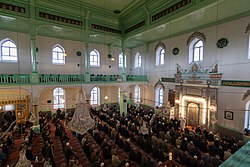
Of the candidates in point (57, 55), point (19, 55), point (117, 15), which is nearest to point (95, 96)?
point (57, 55)

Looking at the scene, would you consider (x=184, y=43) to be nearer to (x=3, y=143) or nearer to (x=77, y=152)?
(x=77, y=152)

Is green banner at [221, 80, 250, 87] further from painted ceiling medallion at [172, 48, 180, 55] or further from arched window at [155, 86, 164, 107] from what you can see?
arched window at [155, 86, 164, 107]

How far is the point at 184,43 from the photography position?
41.0 feet

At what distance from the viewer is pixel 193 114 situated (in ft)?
39.1

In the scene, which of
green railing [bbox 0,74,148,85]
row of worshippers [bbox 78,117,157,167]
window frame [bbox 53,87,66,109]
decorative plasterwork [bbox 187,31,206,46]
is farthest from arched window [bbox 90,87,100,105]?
decorative plasterwork [bbox 187,31,206,46]

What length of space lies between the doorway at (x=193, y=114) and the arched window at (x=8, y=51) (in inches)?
605

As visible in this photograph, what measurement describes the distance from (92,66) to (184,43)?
31.8 ft

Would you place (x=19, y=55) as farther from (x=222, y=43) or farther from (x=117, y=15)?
(x=222, y=43)

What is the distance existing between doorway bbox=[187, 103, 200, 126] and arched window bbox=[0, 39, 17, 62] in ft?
50.4

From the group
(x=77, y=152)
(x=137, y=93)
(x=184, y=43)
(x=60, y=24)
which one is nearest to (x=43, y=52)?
(x=60, y=24)

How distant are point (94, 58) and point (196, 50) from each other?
34.3 feet

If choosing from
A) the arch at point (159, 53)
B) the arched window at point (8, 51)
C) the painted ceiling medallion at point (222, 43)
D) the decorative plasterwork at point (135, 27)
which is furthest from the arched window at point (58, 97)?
the painted ceiling medallion at point (222, 43)

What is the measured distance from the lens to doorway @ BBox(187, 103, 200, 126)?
11595mm

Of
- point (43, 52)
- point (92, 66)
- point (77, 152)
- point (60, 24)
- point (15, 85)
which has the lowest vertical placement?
point (77, 152)
